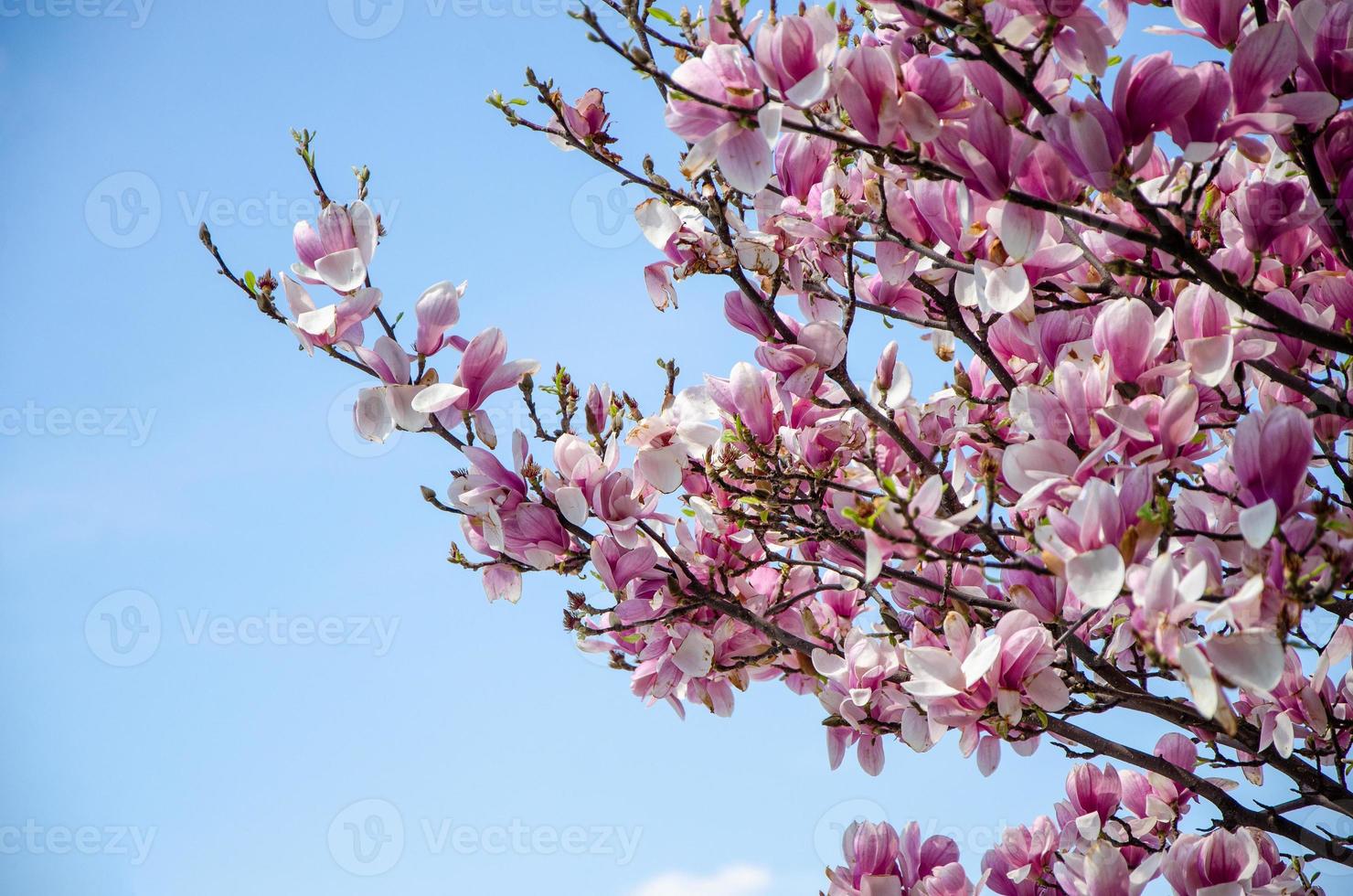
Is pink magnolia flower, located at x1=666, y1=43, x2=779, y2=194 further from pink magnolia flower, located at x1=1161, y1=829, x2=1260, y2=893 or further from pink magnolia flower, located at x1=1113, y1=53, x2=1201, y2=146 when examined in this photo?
pink magnolia flower, located at x1=1161, y1=829, x2=1260, y2=893

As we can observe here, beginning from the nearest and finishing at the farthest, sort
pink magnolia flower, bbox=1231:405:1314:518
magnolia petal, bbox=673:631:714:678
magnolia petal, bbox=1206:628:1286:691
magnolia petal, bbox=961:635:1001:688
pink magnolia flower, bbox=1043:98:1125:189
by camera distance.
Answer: magnolia petal, bbox=1206:628:1286:691
pink magnolia flower, bbox=1231:405:1314:518
pink magnolia flower, bbox=1043:98:1125:189
magnolia petal, bbox=961:635:1001:688
magnolia petal, bbox=673:631:714:678

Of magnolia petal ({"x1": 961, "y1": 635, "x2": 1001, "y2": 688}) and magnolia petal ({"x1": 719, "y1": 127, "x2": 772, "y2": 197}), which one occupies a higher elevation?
magnolia petal ({"x1": 719, "y1": 127, "x2": 772, "y2": 197})

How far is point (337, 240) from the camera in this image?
1.79 meters

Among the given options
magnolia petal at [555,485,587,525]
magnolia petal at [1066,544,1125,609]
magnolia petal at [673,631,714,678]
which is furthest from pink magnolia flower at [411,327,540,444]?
magnolia petal at [1066,544,1125,609]

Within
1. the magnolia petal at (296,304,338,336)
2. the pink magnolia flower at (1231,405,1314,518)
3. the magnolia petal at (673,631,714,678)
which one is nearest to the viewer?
the pink magnolia flower at (1231,405,1314,518)

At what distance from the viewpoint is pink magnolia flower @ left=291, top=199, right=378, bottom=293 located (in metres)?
1.77

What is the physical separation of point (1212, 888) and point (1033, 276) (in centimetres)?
106

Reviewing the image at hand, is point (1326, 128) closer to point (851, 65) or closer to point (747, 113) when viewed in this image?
point (851, 65)

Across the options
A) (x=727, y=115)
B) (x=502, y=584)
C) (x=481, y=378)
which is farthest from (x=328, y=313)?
(x=727, y=115)

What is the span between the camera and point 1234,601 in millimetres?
1162

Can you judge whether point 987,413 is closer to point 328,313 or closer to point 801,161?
point 801,161

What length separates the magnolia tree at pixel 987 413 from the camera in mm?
1381

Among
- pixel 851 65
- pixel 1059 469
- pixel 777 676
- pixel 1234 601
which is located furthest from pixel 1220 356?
pixel 777 676

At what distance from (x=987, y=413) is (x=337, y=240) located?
1.24 m
